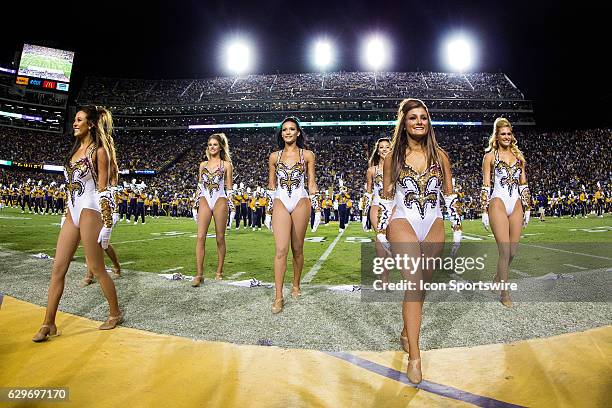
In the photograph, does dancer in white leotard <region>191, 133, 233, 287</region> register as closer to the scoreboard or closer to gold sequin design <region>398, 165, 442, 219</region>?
gold sequin design <region>398, 165, 442, 219</region>

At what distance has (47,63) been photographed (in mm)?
46312

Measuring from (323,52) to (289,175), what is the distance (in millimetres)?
46146

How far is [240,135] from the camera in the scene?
49.1 meters

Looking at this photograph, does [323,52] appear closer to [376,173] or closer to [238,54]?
[238,54]

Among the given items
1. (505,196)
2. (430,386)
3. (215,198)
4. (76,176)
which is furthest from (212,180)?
(430,386)

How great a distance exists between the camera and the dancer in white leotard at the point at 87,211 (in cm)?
379

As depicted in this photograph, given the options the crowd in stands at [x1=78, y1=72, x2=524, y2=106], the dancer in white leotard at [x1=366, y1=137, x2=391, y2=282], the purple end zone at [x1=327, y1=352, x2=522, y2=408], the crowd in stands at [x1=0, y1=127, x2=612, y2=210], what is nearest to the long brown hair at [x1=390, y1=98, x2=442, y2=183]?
the purple end zone at [x1=327, y1=352, x2=522, y2=408]

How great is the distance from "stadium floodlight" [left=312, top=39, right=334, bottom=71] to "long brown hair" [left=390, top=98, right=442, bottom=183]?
47467 mm

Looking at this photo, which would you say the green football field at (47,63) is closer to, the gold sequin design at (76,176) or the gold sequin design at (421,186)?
the gold sequin design at (76,176)

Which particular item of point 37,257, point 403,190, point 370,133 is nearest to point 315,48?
point 370,133

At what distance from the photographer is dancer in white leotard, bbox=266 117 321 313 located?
197 inches

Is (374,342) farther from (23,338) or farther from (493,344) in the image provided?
(23,338)

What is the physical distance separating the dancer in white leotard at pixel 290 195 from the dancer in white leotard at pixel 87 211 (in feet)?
6.44

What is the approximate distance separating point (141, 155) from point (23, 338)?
47865 mm
